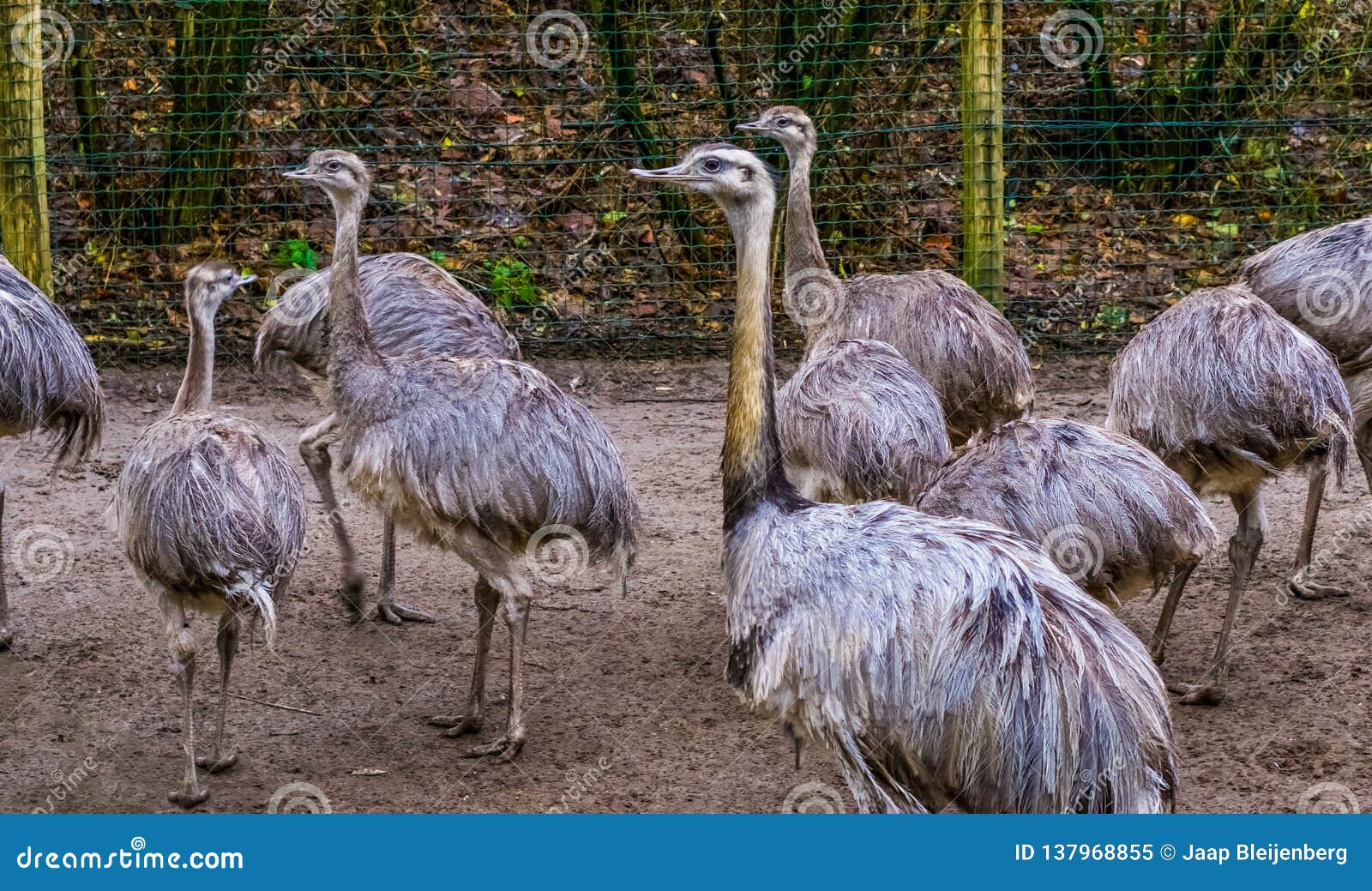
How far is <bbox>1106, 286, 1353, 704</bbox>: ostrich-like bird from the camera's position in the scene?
5367 millimetres

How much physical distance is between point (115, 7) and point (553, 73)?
265 cm

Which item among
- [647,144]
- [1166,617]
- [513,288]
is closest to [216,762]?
[1166,617]

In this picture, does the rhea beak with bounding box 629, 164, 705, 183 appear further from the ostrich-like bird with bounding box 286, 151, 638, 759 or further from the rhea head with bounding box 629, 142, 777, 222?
the ostrich-like bird with bounding box 286, 151, 638, 759

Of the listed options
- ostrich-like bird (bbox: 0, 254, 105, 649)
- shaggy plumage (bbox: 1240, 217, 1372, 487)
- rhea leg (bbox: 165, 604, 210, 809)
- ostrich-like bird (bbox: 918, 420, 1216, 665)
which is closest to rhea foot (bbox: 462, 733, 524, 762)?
rhea leg (bbox: 165, 604, 210, 809)

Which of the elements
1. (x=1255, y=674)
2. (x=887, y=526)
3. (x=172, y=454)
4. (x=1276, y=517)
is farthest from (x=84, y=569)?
(x=1276, y=517)

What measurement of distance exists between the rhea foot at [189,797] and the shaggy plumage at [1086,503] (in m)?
2.31

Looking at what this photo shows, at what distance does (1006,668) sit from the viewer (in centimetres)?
378

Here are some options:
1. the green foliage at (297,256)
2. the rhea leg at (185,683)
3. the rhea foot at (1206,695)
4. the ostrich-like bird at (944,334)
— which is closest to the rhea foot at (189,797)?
the rhea leg at (185,683)

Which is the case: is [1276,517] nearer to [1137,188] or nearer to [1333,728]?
[1333,728]

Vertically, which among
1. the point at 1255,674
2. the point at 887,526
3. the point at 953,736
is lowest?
the point at 1255,674

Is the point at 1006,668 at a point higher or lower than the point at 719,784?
higher

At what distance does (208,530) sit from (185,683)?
52 centimetres

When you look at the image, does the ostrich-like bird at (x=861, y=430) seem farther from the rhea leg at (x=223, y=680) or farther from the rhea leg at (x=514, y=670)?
the rhea leg at (x=223, y=680)

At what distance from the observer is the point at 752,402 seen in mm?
4445
